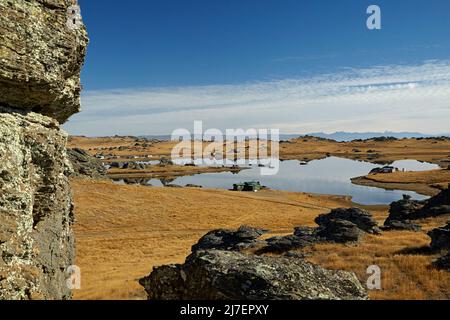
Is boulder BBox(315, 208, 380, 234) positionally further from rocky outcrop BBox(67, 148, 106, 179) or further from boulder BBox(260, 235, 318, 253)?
rocky outcrop BBox(67, 148, 106, 179)

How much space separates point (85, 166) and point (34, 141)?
252 ft

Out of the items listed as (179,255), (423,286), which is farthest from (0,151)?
(179,255)

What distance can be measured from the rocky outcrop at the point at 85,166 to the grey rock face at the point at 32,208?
6523 cm

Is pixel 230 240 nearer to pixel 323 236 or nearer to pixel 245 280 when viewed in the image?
pixel 323 236

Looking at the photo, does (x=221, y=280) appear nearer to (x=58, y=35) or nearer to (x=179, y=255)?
(x=58, y=35)

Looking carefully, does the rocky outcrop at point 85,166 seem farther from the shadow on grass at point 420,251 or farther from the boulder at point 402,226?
the shadow on grass at point 420,251

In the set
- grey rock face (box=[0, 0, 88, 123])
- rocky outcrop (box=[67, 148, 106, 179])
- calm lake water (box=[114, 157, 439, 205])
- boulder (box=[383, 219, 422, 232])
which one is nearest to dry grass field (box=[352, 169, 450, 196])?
calm lake water (box=[114, 157, 439, 205])

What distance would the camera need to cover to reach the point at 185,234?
174 ft

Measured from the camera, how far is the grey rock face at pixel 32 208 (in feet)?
31.9

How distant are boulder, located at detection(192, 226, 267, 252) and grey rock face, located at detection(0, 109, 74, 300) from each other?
2320 cm

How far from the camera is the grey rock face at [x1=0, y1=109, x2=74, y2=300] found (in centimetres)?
972

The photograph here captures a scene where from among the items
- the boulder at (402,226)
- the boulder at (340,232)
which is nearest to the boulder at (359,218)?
the boulder at (340,232)

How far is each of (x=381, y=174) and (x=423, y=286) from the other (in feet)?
341

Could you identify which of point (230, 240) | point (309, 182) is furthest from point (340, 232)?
point (309, 182)
